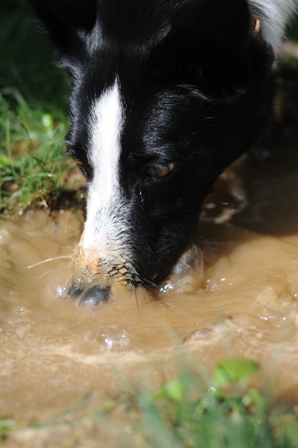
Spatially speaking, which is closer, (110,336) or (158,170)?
(110,336)

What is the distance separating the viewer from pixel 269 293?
7.88 feet

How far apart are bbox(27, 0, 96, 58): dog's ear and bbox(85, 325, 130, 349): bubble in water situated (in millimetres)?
1326

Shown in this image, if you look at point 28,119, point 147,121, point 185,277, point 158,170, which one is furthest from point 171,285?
point 28,119

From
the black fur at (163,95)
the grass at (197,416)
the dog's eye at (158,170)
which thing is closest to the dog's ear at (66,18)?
the black fur at (163,95)

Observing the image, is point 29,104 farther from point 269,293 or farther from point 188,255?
point 269,293

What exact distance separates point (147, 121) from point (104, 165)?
0.26 metres

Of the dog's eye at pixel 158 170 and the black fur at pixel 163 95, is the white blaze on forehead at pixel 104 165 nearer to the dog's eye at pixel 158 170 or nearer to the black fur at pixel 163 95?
the black fur at pixel 163 95

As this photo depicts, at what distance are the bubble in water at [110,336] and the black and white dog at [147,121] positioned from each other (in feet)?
0.54

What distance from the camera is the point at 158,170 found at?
2.40 meters

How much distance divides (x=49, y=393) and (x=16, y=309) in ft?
1.91

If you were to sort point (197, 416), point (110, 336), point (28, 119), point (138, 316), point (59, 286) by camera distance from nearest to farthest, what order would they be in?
point (197, 416) → point (110, 336) → point (138, 316) → point (59, 286) → point (28, 119)

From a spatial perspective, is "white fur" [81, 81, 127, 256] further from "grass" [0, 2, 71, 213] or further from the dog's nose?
"grass" [0, 2, 71, 213]

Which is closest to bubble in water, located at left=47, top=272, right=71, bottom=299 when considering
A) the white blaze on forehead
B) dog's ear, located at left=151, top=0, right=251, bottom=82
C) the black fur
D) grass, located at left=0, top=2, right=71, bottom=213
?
the white blaze on forehead

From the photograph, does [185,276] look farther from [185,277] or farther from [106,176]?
[106,176]
